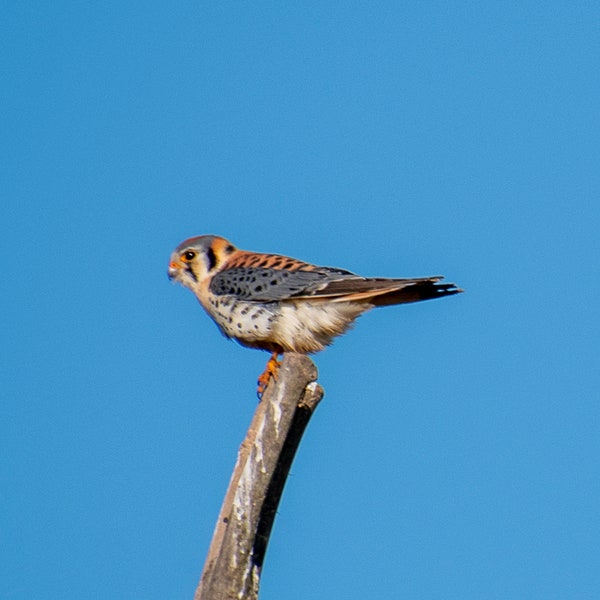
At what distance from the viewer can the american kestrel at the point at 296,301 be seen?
6.91m

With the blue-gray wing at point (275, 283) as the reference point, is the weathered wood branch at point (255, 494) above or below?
below

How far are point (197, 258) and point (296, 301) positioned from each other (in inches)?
44.9

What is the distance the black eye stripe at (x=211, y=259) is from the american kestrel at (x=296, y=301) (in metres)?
0.40

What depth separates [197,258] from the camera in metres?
7.91

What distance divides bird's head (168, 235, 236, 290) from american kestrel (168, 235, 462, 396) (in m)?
0.43

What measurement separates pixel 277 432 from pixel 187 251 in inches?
153

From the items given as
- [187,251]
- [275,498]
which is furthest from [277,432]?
[187,251]

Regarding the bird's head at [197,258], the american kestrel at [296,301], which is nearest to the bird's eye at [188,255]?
the bird's head at [197,258]

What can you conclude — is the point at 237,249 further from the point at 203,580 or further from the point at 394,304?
the point at 203,580

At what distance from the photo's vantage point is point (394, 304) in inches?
278

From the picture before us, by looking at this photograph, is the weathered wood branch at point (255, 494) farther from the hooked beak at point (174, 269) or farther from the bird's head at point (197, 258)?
the hooked beak at point (174, 269)

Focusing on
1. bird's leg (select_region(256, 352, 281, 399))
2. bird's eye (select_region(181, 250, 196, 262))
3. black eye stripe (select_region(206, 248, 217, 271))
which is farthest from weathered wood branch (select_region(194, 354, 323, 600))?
bird's eye (select_region(181, 250, 196, 262))

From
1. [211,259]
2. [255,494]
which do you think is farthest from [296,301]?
[255,494]

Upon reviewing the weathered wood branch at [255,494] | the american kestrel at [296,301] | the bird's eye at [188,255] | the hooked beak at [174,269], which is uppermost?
the bird's eye at [188,255]
